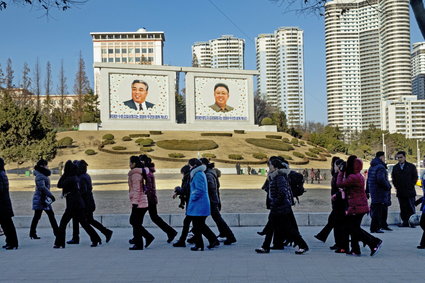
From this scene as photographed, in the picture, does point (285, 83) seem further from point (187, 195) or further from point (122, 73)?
point (187, 195)

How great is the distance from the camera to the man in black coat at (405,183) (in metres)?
10.1

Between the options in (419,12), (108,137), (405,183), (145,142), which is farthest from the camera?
(108,137)

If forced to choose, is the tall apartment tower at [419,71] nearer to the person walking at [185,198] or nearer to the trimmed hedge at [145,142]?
the trimmed hedge at [145,142]

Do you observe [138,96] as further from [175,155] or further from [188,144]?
[175,155]

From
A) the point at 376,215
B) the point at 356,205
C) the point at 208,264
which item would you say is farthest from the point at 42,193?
the point at 376,215

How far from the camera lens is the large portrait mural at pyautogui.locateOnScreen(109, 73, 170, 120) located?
193 feet

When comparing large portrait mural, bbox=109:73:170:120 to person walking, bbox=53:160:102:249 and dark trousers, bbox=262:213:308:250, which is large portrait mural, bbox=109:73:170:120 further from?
dark trousers, bbox=262:213:308:250

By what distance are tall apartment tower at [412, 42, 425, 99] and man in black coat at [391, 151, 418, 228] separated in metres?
159

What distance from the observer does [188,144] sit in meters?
54.5

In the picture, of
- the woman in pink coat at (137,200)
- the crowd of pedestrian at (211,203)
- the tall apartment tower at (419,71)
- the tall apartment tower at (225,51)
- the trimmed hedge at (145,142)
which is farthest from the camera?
the tall apartment tower at (419,71)

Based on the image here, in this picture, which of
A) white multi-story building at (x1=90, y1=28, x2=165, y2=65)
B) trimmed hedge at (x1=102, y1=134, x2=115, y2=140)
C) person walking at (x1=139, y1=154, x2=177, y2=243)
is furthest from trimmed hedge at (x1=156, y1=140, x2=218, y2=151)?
white multi-story building at (x1=90, y1=28, x2=165, y2=65)

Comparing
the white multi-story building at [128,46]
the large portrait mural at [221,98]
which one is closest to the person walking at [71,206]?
the large portrait mural at [221,98]

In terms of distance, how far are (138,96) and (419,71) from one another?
128m

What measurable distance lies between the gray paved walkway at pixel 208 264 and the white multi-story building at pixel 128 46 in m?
117
